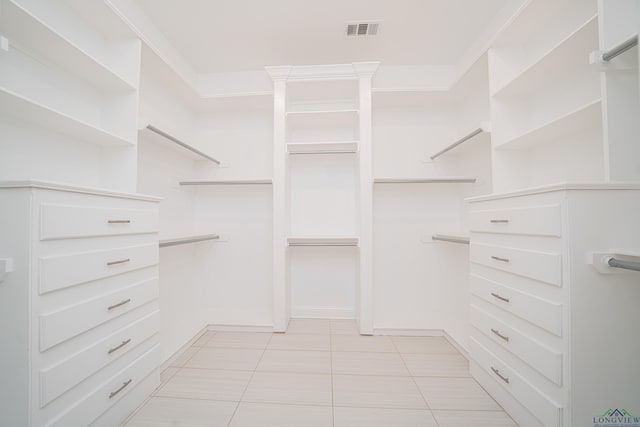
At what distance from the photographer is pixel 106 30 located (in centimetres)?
162

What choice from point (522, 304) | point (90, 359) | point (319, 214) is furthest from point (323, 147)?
point (90, 359)

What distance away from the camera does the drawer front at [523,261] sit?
3.37 ft

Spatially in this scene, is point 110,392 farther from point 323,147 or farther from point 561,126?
point 561,126

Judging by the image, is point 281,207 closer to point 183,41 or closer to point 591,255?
point 183,41

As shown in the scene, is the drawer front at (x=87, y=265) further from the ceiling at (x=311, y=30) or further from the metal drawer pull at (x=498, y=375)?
the metal drawer pull at (x=498, y=375)

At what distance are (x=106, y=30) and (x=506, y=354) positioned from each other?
2966 millimetres

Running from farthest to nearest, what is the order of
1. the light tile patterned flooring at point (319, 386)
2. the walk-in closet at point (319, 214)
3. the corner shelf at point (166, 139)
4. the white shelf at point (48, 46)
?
the corner shelf at point (166, 139) → the light tile patterned flooring at point (319, 386) → the white shelf at point (48, 46) → the walk-in closet at point (319, 214)

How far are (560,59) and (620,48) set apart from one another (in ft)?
1.45

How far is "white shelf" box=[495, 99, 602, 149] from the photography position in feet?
3.93

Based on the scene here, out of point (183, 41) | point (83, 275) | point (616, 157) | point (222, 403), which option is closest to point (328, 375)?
point (222, 403)

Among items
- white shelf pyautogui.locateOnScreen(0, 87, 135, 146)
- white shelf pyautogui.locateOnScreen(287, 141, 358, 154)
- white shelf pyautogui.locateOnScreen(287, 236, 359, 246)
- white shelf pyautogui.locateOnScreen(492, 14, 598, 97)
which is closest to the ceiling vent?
white shelf pyautogui.locateOnScreen(287, 141, 358, 154)

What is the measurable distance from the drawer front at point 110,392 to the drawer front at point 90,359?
92 mm

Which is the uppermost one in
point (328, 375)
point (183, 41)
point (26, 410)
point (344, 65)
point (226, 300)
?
point (183, 41)

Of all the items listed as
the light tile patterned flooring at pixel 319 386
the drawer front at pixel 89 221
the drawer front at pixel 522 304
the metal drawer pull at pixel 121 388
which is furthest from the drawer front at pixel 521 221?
the metal drawer pull at pixel 121 388
